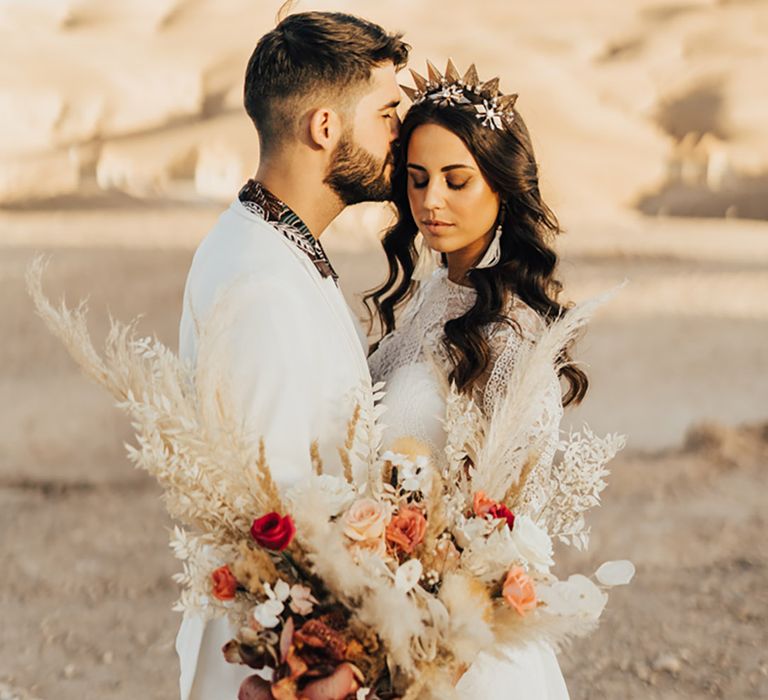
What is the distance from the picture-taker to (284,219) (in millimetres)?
2443

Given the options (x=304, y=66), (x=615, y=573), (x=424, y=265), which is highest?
(x=304, y=66)

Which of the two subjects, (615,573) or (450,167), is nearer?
(615,573)

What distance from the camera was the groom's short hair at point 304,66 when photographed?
2.51 m

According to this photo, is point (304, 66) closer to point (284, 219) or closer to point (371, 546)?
point (284, 219)

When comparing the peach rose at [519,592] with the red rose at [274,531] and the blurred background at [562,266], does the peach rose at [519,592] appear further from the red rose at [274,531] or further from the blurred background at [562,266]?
the blurred background at [562,266]

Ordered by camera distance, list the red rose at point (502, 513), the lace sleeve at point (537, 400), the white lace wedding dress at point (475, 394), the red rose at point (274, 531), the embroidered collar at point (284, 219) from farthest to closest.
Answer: the embroidered collar at point (284, 219), the white lace wedding dress at point (475, 394), the lace sleeve at point (537, 400), the red rose at point (502, 513), the red rose at point (274, 531)

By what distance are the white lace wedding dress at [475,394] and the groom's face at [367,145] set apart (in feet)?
1.34

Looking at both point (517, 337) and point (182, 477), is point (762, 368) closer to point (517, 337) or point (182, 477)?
point (517, 337)

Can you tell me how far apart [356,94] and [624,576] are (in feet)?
4.18

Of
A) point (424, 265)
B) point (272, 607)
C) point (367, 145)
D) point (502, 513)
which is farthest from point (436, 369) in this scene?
point (424, 265)

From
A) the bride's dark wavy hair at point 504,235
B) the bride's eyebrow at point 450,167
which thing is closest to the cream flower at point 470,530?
the bride's dark wavy hair at point 504,235

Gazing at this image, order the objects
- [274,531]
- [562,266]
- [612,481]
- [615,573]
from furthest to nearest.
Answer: [562,266] < [612,481] < [615,573] < [274,531]

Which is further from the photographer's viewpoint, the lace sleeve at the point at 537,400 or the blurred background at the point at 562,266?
the blurred background at the point at 562,266

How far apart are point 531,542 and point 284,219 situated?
984mm
